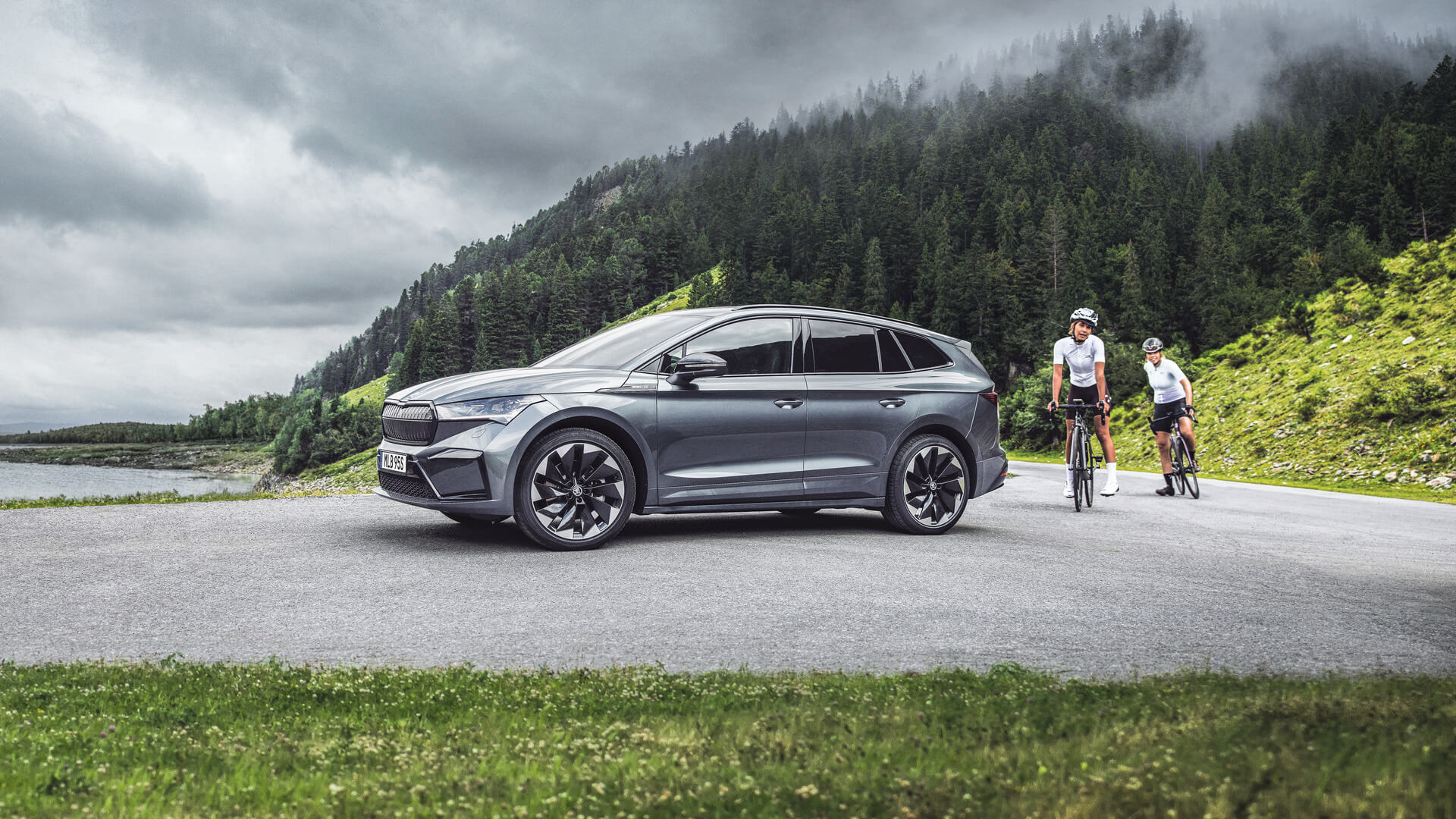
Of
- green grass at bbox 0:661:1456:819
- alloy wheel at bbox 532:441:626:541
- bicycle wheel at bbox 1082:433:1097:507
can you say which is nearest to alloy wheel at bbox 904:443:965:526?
alloy wheel at bbox 532:441:626:541

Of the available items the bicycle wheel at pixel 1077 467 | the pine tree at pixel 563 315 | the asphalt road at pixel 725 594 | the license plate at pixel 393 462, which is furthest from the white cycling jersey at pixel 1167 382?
the pine tree at pixel 563 315

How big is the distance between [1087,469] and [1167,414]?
349cm

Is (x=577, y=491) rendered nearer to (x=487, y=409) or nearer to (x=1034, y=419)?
(x=487, y=409)

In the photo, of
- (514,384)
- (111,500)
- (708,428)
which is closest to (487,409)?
(514,384)

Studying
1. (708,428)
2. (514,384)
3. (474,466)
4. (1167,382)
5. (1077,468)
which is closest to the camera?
(474,466)

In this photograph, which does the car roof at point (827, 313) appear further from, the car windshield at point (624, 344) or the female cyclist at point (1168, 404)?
the female cyclist at point (1168, 404)

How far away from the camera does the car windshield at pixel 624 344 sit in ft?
26.5

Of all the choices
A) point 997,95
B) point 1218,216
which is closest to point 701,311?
point 1218,216

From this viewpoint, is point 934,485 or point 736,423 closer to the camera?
point 736,423

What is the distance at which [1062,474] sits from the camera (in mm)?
19906

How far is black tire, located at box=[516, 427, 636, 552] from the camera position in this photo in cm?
737

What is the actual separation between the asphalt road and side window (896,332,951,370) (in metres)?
1.60

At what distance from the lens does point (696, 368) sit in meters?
7.74

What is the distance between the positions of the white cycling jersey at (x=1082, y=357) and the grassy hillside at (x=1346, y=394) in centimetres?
754
